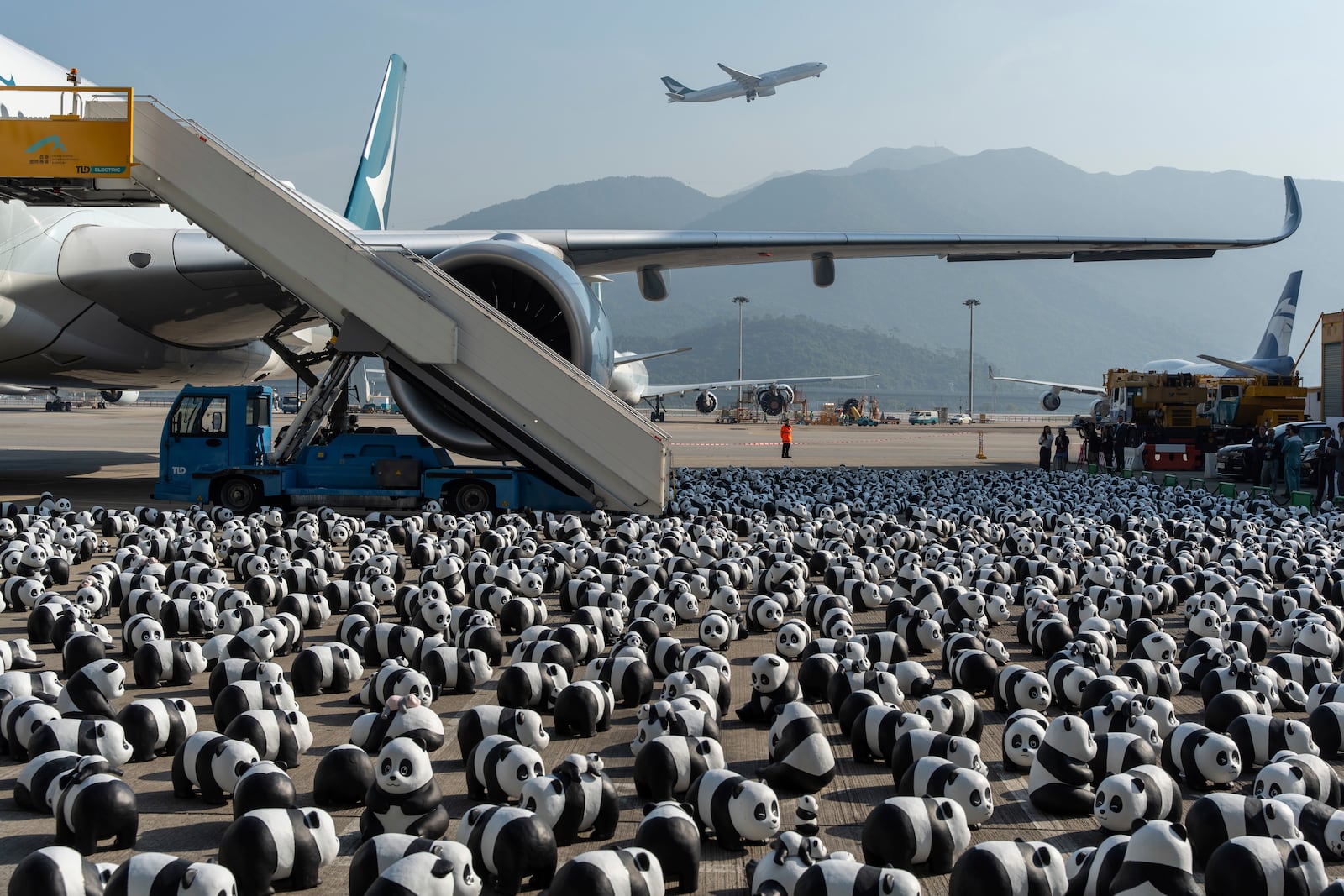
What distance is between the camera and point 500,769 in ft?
19.8

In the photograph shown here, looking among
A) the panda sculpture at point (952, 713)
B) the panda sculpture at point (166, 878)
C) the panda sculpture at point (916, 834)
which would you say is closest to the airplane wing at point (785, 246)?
the panda sculpture at point (952, 713)

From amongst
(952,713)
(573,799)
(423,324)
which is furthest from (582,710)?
(423,324)

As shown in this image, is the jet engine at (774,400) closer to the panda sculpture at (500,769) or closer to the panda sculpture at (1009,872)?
the panda sculpture at (500,769)

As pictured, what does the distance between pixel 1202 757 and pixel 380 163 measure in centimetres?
3437

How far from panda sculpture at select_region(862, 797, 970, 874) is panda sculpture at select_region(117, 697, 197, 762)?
4.17m

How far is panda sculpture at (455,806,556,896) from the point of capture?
16.6ft

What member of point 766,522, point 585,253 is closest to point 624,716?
point 766,522

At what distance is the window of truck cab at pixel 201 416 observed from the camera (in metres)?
21.1

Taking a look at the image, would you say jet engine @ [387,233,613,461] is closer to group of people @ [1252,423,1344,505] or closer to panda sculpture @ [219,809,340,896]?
panda sculpture @ [219,809,340,896]

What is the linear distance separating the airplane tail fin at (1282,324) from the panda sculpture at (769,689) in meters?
61.8

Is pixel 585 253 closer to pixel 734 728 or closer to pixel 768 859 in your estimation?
pixel 734 728

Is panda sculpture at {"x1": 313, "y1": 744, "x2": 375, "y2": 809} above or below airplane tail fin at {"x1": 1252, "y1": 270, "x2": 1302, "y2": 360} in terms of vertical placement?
below

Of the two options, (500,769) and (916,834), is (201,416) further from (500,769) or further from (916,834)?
(916,834)

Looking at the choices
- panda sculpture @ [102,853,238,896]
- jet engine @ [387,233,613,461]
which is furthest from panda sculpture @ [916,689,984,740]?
jet engine @ [387,233,613,461]
